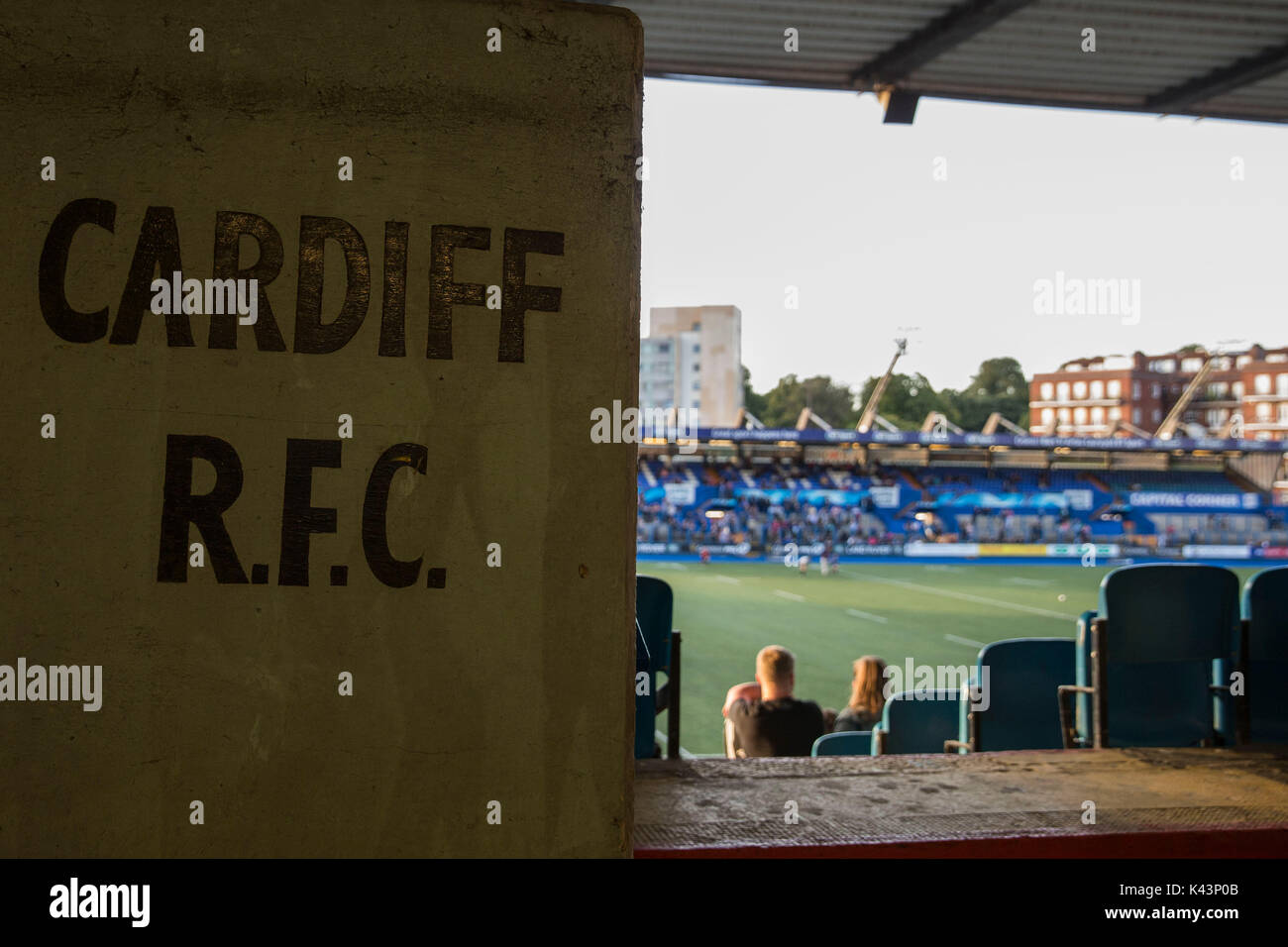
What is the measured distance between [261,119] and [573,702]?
105 centimetres

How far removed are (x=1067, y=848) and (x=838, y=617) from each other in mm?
18732

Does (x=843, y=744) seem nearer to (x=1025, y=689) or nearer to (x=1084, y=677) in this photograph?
(x=1025, y=689)

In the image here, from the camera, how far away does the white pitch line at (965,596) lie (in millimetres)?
20750

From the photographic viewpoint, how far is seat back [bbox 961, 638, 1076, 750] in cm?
407

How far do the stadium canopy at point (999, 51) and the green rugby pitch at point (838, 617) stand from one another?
6357mm

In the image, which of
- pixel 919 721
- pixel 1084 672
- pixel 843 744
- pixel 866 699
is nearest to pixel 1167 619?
pixel 1084 672

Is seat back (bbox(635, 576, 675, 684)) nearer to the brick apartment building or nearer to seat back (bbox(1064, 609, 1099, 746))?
seat back (bbox(1064, 609, 1099, 746))

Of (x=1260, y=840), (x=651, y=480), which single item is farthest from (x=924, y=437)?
(x=1260, y=840)

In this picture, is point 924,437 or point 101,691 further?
point 924,437

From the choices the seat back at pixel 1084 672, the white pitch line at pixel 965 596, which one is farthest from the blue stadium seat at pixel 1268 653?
the white pitch line at pixel 965 596

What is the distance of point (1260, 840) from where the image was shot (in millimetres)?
1795
